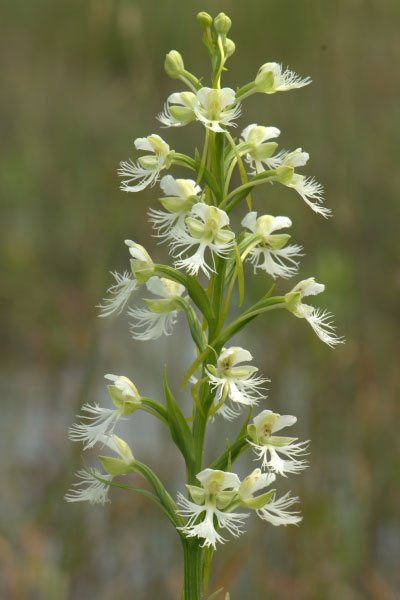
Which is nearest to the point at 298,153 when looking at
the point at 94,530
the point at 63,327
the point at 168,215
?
the point at 168,215

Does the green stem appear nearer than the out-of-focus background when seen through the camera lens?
Yes

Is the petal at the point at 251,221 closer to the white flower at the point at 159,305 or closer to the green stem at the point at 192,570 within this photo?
the white flower at the point at 159,305

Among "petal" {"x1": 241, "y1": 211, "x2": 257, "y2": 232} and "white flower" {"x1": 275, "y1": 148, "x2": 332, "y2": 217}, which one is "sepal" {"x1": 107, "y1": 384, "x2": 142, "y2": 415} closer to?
"petal" {"x1": 241, "y1": 211, "x2": 257, "y2": 232}

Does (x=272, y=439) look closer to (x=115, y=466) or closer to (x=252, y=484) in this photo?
(x=252, y=484)

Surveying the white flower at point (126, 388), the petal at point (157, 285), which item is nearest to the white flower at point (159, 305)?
the petal at point (157, 285)

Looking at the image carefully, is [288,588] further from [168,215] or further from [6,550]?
[168,215]

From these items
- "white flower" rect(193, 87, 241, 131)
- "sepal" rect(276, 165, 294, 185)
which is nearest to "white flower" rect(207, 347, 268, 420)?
"sepal" rect(276, 165, 294, 185)

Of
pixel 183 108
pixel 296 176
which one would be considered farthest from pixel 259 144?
pixel 183 108
